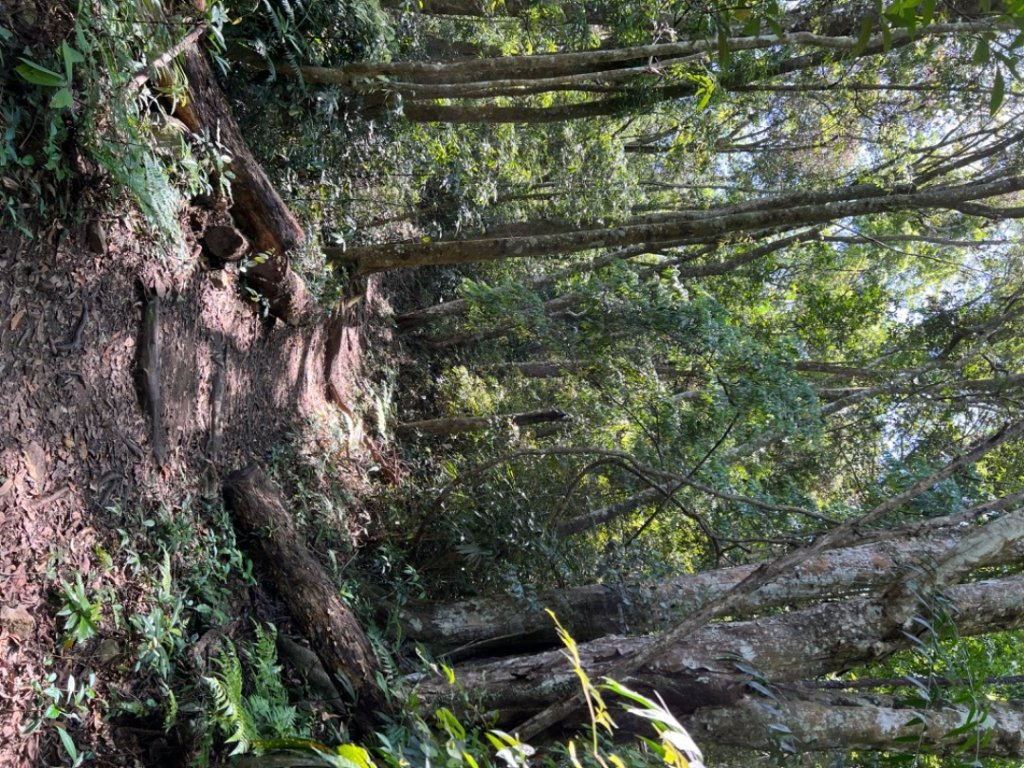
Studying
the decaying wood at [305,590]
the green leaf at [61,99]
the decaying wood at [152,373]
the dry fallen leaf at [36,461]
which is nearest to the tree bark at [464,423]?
the decaying wood at [305,590]

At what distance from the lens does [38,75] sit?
296 cm

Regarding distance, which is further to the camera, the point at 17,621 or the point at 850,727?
the point at 850,727

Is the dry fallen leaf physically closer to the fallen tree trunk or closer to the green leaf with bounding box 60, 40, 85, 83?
the green leaf with bounding box 60, 40, 85, 83

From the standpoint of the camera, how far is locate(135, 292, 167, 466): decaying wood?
12.9 feet

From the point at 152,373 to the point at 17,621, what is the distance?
1.51 meters

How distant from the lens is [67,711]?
302 centimetres

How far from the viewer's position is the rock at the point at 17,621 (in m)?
2.87

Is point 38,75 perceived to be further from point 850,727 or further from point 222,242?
point 850,727

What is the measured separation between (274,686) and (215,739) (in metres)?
0.42

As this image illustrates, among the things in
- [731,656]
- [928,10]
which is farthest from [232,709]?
[928,10]

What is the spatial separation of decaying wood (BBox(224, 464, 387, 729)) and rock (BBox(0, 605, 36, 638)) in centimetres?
165

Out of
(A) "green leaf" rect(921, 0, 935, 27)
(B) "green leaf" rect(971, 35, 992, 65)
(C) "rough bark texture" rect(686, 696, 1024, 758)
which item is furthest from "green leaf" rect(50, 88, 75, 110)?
(C) "rough bark texture" rect(686, 696, 1024, 758)

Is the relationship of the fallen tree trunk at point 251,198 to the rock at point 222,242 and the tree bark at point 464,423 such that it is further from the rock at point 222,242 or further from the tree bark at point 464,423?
the tree bark at point 464,423

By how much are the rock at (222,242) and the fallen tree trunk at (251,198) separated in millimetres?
276
